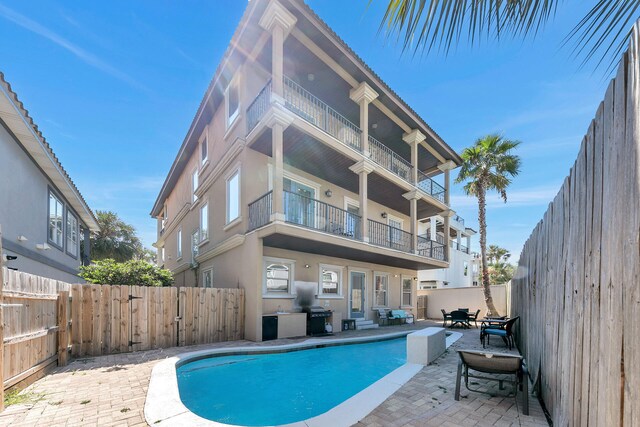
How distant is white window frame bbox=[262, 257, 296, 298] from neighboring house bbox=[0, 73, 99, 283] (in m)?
7.30

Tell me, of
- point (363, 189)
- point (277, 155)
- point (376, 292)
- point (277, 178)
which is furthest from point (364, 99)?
point (376, 292)

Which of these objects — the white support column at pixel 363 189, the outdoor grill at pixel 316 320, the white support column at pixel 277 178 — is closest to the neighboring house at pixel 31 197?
the white support column at pixel 277 178

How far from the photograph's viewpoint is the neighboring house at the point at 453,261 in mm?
25938

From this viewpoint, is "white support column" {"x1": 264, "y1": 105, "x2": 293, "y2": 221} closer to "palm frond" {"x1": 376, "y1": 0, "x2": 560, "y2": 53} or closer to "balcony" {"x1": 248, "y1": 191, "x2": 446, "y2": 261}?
"balcony" {"x1": 248, "y1": 191, "x2": 446, "y2": 261}

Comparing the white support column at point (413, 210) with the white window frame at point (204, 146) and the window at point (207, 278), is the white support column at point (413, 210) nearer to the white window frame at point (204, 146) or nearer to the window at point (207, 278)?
the window at point (207, 278)

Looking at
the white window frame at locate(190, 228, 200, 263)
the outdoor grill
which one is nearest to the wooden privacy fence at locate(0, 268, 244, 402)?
the outdoor grill

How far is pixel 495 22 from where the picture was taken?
1.86 metres

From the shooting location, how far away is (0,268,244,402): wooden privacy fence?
4652 millimetres

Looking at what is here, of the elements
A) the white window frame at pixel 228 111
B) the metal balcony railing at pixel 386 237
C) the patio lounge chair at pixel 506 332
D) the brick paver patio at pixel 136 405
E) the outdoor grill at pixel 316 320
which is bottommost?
the outdoor grill at pixel 316 320

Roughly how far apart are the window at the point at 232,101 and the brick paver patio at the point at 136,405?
31.7 ft

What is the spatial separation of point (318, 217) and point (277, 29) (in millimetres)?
6713

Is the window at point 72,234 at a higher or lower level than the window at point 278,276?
higher

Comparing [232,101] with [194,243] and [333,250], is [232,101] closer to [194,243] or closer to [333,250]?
[333,250]

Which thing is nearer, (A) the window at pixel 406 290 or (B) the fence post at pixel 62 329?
(B) the fence post at pixel 62 329
